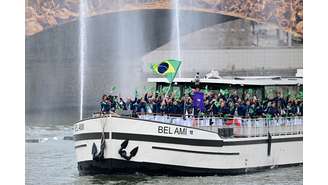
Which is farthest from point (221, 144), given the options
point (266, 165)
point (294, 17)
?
point (294, 17)

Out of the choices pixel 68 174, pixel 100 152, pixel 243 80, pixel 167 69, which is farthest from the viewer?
pixel 243 80

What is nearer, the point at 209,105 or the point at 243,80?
the point at 209,105

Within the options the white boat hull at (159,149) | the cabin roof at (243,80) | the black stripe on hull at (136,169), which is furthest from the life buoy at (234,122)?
the black stripe on hull at (136,169)

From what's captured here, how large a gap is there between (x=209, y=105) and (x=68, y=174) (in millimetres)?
1804

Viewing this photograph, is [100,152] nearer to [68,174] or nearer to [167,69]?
[68,174]

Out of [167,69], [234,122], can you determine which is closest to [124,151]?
[167,69]

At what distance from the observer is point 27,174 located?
14023mm

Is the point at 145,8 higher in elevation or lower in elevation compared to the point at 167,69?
higher

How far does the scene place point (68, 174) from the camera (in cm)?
1427

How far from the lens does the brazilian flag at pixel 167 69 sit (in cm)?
1468

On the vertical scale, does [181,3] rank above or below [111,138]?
above

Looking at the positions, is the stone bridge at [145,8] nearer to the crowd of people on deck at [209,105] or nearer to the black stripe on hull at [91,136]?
the crowd of people on deck at [209,105]
